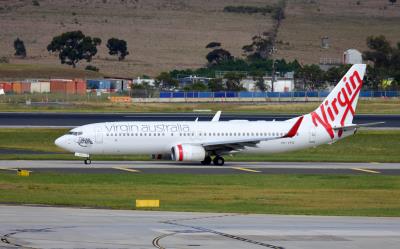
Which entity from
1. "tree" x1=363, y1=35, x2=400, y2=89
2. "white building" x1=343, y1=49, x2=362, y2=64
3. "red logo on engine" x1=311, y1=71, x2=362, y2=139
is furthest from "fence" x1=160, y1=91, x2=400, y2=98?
"red logo on engine" x1=311, y1=71, x2=362, y2=139

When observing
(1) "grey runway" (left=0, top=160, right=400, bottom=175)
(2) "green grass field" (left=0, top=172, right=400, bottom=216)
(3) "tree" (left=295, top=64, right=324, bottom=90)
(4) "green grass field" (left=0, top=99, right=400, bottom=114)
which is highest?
(3) "tree" (left=295, top=64, right=324, bottom=90)

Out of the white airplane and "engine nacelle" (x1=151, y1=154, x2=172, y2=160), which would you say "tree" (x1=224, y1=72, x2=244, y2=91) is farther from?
"engine nacelle" (x1=151, y1=154, x2=172, y2=160)

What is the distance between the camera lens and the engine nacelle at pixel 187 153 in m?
63.9

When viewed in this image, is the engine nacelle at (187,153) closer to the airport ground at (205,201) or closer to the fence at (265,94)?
the airport ground at (205,201)

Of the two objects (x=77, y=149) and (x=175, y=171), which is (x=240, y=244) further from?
(x=77, y=149)

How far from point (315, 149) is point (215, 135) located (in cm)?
1638

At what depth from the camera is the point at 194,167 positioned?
63.8 m

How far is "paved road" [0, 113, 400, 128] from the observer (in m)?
100.0

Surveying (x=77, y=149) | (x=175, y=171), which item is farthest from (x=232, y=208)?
(x=77, y=149)

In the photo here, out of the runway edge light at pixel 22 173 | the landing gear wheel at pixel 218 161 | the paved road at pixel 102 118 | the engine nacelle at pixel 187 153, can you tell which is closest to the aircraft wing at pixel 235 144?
the landing gear wheel at pixel 218 161

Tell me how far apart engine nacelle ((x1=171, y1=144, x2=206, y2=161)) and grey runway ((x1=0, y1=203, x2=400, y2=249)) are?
77.6 ft

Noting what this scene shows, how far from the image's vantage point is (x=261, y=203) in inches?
1757

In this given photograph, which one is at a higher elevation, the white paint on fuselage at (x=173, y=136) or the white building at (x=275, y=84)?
the white building at (x=275, y=84)

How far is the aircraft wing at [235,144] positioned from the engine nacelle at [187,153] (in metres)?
0.73
